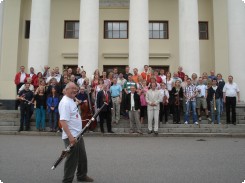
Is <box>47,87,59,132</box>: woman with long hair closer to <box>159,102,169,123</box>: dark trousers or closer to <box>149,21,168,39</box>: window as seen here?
<box>159,102,169,123</box>: dark trousers

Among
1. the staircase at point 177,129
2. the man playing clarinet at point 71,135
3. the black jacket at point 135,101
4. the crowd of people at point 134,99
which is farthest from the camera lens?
the black jacket at point 135,101

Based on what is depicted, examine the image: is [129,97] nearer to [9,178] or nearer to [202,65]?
[9,178]

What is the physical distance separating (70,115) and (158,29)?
57.4ft

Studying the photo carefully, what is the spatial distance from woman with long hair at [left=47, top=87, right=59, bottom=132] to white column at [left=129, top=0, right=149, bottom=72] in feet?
17.5

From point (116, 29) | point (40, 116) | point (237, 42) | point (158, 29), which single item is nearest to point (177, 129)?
point (40, 116)

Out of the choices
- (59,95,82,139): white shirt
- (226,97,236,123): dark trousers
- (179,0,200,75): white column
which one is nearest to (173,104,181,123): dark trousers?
(226,97,236,123): dark trousers

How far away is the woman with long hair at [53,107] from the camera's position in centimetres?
1245

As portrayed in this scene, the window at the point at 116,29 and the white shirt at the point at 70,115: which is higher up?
the window at the point at 116,29

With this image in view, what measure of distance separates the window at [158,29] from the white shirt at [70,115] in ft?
55.8

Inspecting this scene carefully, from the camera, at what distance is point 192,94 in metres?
13.0

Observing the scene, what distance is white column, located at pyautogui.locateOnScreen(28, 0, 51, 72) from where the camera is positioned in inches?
653

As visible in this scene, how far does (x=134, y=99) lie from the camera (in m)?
12.2

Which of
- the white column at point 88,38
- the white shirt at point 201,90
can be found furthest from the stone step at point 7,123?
the white shirt at point 201,90

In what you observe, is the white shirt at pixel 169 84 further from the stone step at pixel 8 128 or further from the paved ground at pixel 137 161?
the stone step at pixel 8 128
